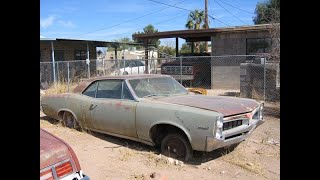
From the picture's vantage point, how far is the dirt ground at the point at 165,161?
16.4 feet

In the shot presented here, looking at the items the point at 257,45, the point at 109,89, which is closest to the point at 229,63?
the point at 257,45

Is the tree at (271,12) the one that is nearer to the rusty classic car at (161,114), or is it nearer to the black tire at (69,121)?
the rusty classic car at (161,114)

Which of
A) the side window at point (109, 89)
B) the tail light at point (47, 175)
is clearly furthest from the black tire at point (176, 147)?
the tail light at point (47, 175)

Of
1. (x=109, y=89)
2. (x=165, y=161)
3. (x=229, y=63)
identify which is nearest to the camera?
(x=165, y=161)

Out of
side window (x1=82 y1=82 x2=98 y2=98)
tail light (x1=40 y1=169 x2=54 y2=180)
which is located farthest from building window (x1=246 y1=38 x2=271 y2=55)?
tail light (x1=40 y1=169 x2=54 y2=180)

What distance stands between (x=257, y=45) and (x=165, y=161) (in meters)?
12.5

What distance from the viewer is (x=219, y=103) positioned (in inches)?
224

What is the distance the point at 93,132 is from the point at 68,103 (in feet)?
2.78

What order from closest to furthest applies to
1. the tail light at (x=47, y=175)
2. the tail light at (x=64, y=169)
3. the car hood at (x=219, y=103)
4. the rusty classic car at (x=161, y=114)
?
the tail light at (x=47, y=175) < the tail light at (x=64, y=169) < the rusty classic car at (x=161, y=114) < the car hood at (x=219, y=103)

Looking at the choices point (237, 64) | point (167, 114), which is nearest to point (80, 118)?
point (167, 114)

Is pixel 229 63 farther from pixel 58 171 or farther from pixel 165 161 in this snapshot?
pixel 58 171

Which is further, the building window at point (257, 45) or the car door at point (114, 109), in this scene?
the building window at point (257, 45)

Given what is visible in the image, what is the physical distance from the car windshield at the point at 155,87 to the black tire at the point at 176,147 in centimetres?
108

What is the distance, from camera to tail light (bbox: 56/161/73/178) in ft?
8.78
